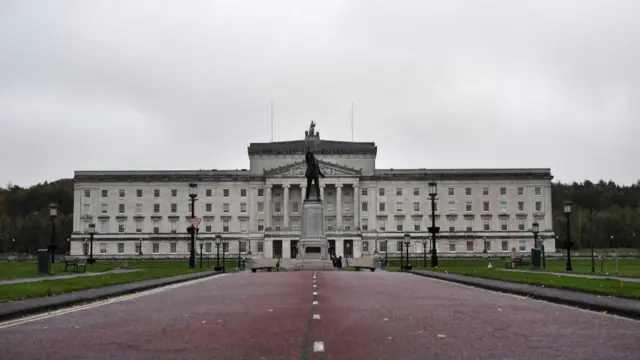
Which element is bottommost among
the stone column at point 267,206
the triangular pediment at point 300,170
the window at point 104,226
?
the window at point 104,226

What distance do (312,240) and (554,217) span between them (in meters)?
121

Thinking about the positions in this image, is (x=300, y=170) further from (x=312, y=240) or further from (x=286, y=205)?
(x=312, y=240)

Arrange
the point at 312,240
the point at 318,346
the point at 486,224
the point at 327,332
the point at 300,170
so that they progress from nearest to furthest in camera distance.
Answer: the point at 318,346
the point at 327,332
the point at 312,240
the point at 300,170
the point at 486,224

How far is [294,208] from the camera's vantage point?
147500 millimetres

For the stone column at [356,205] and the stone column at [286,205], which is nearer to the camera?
the stone column at [286,205]

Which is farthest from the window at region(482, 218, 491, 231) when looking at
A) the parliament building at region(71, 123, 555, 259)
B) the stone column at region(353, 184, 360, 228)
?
the stone column at region(353, 184, 360, 228)

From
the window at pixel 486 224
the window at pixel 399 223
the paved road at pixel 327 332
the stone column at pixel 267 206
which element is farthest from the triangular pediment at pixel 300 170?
the paved road at pixel 327 332

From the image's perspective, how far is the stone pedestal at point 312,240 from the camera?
6706 centimetres

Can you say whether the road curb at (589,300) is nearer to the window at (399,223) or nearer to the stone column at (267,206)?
the stone column at (267,206)

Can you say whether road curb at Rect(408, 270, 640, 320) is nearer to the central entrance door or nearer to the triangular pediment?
the central entrance door

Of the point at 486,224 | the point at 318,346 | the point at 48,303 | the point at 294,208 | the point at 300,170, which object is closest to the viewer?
the point at 318,346

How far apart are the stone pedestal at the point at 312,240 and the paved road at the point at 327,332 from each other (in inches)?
1840

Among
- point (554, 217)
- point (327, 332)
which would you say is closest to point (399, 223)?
point (554, 217)

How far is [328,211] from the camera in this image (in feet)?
483
